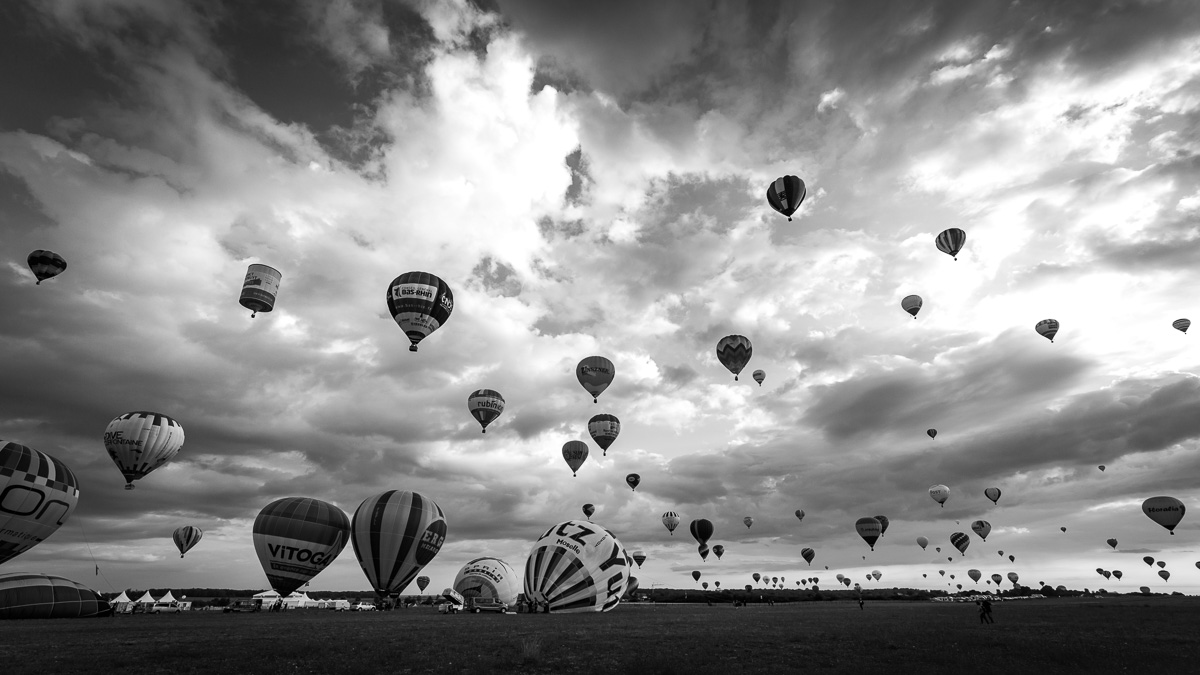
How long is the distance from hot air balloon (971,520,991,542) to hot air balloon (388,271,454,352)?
85897 millimetres

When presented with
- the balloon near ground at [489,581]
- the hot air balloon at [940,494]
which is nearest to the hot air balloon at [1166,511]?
the hot air balloon at [940,494]

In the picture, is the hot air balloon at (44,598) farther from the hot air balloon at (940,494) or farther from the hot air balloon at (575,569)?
the hot air balloon at (940,494)

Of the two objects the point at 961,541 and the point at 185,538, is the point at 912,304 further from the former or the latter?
the point at 185,538

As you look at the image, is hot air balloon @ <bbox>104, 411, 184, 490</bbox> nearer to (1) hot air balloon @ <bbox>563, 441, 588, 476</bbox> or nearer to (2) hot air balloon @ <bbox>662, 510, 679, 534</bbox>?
(1) hot air balloon @ <bbox>563, 441, 588, 476</bbox>

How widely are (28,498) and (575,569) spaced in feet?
104

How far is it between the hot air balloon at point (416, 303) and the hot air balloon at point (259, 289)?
882 cm

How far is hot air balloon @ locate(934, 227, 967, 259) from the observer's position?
49.7m

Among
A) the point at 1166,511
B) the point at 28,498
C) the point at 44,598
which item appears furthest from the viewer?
the point at 1166,511

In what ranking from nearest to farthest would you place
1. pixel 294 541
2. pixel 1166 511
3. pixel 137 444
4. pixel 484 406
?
1. pixel 294 541
2. pixel 137 444
3. pixel 484 406
4. pixel 1166 511

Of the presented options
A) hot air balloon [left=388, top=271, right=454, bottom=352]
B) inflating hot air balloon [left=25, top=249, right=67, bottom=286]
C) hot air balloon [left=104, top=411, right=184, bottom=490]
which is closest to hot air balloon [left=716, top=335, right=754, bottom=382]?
hot air balloon [left=388, top=271, right=454, bottom=352]

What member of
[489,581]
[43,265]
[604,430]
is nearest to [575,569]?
[604,430]

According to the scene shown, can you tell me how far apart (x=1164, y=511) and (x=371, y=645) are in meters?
78.9

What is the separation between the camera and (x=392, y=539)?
41.1 metres

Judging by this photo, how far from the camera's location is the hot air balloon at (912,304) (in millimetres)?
57750
